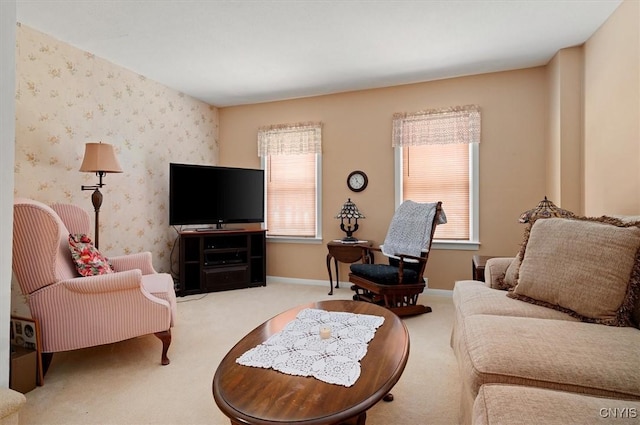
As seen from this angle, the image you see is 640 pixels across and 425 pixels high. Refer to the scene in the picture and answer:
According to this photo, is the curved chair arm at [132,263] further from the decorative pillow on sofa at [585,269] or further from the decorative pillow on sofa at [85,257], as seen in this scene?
the decorative pillow on sofa at [585,269]

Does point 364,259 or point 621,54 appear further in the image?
point 364,259

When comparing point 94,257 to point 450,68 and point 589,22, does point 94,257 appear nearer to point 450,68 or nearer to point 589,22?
point 450,68

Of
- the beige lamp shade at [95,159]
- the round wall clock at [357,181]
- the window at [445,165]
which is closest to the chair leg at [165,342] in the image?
the beige lamp shade at [95,159]

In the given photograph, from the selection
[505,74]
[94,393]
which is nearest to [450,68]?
[505,74]

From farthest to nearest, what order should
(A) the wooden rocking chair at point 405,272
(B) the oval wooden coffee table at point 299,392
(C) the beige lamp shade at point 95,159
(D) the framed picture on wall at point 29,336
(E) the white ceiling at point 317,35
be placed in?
(A) the wooden rocking chair at point 405,272
(C) the beige lamp shade at point 95,159
(E) the white ceiling at point 317,35
(D) the framed picture on wall at point 29,336
(B) the oval wooden coffee table at point 299,392

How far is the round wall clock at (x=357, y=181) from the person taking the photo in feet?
13.7

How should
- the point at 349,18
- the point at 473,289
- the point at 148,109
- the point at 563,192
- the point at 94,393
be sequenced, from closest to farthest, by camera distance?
1. the point at 94,393
2. the point at 473,289
3. the point at 349,18
4. the point at 563,192
5. the point at 148,109

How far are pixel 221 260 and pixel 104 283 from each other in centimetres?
216

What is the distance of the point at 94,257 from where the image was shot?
7.96 feet

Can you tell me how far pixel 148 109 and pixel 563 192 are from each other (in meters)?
4.31

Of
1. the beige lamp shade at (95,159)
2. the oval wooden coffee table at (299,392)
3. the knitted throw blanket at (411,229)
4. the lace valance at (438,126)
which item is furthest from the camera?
the lace valance at (438,126)

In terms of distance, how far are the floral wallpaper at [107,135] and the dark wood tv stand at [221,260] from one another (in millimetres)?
319

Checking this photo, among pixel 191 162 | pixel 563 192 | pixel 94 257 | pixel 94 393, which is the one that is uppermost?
pixel 191 162

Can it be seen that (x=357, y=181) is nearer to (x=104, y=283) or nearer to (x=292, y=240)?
(x=292, y=240)
